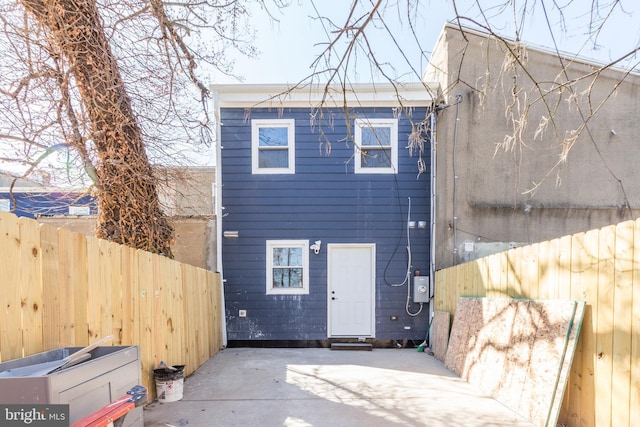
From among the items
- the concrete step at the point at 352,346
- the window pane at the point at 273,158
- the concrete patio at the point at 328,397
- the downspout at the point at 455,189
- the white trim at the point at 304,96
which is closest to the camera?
the concrete patio at the point at 328,397

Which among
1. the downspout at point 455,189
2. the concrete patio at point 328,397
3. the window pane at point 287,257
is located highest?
the downspout at point 455,189

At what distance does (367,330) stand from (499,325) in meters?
3.25

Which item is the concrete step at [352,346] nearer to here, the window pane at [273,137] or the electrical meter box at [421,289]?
the electrical meter box at [421,289]

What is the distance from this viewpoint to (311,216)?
22.9ft

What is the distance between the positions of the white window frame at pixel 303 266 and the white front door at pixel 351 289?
446mm

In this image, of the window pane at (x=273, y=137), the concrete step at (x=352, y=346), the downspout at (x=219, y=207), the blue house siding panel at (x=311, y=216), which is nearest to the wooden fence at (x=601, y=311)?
the blue house siding panel at (x=311, y=216)

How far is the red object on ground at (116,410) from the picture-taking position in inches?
60.8

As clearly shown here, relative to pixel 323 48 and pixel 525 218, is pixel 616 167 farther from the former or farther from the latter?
pixel 323 48

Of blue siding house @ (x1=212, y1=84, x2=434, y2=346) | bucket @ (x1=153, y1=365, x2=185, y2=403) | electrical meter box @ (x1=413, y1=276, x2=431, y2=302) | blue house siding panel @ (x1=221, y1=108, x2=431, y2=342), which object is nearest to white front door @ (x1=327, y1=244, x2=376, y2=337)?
blue siding house @ (x1=212, y1=84, x2=434, y2=346)

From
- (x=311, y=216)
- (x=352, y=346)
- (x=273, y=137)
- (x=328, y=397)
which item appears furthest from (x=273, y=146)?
(x=328, y=397)

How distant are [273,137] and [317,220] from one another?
6.39 ft

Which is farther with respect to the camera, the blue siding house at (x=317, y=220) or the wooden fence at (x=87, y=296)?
the blue siding house at (x=317, y=220)

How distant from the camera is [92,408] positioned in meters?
1.71

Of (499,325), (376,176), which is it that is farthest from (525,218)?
(499,325)
